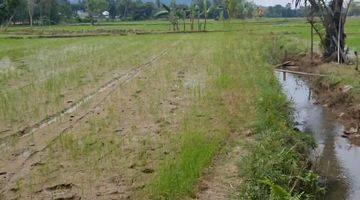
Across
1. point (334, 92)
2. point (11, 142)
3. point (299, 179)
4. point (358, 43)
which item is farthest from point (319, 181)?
point (358, 43)

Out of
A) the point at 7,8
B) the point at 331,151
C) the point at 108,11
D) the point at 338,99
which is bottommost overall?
the point at 331,151

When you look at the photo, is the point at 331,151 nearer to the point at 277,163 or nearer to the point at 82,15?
the point at 277,163

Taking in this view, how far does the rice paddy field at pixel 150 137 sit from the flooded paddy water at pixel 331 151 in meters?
0.33

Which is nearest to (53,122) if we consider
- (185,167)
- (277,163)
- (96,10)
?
(185,167)

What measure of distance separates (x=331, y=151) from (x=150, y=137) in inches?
119

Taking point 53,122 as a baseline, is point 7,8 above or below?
above

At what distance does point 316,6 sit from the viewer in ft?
56.5

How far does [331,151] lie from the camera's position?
26.7 feet

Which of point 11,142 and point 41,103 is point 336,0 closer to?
point 41,103

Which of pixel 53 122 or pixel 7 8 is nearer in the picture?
pixel 53 122

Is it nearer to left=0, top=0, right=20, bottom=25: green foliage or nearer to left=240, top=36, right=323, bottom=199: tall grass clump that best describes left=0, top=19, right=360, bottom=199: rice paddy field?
left=240, top=36, right=323, bottom=199: tall grass clump

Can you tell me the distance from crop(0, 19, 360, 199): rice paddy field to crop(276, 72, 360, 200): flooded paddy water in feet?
1.09

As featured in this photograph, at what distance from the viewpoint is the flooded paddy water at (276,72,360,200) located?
6434 mm

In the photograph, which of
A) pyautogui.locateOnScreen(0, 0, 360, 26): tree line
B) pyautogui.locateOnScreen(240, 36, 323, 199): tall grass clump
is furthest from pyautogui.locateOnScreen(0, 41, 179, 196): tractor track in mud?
pyautogui.locateOnScreen(0, 0, 360, 26): tree line
